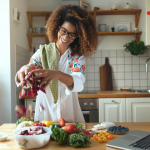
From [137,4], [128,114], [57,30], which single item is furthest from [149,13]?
[57,30]

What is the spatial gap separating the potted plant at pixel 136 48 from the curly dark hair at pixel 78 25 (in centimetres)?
148

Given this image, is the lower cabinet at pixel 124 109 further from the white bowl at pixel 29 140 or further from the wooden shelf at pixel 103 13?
the white bowl at pixel 29 140

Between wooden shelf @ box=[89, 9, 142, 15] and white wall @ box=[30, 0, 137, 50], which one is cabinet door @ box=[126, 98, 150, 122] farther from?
wooden shelf @ box=[89, 9, 142, 15]

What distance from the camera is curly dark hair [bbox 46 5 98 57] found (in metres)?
1.35

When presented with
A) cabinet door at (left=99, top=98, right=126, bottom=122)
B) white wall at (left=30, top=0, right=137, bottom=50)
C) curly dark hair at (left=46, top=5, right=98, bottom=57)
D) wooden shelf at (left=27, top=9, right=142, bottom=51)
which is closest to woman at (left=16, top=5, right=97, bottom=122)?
curly dark hair at (left=46, top=5, right=98, bottom=57)

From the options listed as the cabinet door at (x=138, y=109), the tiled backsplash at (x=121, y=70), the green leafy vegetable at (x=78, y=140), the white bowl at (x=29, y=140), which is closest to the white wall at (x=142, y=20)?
the tiled backsplash at (x=121, y=70)

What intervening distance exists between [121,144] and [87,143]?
0.16 m

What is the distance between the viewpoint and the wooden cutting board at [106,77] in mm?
2953

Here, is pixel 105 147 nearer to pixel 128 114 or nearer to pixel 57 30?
pixel 57 30

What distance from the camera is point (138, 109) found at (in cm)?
242

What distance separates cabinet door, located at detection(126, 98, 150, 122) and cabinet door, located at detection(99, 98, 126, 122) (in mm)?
75

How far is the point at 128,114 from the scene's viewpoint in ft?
7.94

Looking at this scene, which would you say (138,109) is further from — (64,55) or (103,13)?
(103,13)

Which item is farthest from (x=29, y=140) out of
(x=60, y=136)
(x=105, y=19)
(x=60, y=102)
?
(x=105, y=19)
